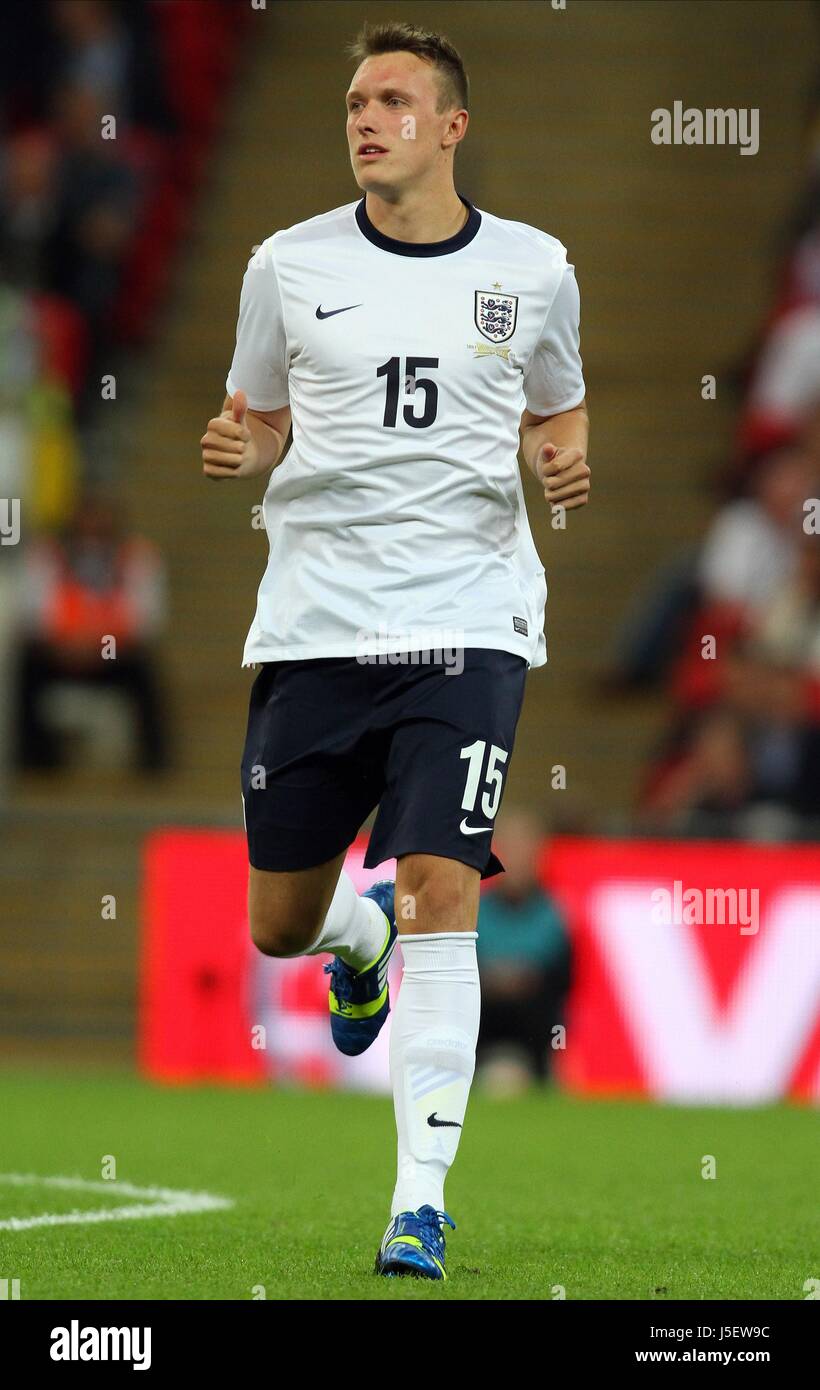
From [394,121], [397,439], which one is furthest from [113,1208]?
[394,121]

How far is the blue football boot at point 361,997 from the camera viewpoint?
5961 millimetres

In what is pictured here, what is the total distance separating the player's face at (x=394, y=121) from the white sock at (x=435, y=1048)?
5.32 feet

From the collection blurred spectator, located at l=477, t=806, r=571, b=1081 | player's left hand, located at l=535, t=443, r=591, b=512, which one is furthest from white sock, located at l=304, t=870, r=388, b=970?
blurred spectator, located at l=477, t=806, r=571, b=1081

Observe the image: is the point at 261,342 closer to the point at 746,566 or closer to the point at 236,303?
the point at 746,566

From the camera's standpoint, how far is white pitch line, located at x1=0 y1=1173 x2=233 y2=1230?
5758 mm

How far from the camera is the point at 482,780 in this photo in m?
5.00

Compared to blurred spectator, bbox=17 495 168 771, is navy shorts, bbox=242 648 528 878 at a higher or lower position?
lower

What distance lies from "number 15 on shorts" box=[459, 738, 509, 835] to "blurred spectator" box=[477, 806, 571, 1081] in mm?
6318

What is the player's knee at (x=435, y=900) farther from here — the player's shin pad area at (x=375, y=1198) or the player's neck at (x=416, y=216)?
the player's neck at (x=416, y=216)

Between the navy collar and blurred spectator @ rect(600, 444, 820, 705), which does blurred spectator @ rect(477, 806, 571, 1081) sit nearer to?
blurred spectator @ rect(600, 444, 820, 705)

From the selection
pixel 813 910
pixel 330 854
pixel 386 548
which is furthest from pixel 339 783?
pixel 813 910

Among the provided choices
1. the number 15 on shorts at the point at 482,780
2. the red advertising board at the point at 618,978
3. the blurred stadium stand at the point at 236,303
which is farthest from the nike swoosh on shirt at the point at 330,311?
the blurred stadium stand at the point at 236,303

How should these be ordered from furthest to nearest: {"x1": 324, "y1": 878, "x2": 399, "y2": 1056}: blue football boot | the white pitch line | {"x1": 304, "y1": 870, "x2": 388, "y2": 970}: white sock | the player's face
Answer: {"x1": 324, "y1": 878, "x2": 399, "y2": 1056}: blue football boot < the white pitch line < {"x1": 304, "y1": 870, "x2": 388, "y2": 970}: white sock < the player's face

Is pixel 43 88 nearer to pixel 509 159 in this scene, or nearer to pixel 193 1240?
pixel 509 159
